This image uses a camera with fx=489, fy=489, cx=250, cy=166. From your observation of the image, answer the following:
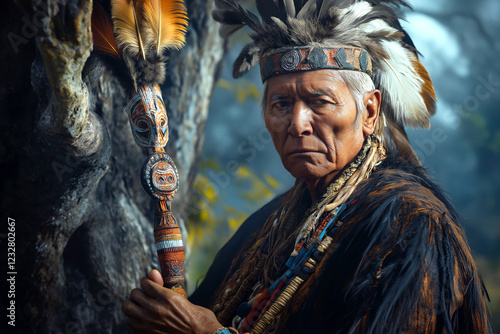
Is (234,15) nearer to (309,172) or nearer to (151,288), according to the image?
(309,172)

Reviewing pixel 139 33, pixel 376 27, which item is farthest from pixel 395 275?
pixel 139 33

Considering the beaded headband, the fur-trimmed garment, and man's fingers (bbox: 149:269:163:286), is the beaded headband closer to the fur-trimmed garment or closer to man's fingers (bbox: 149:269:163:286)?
the fur-trimmed garment

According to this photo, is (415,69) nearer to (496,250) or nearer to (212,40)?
(496,250)

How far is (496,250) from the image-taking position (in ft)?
8.61

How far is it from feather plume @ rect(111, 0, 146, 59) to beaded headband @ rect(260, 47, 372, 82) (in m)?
0.53

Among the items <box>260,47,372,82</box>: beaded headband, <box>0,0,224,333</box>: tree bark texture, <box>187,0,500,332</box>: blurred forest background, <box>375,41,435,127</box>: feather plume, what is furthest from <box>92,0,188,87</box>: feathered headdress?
<box>187,0,500,332</box>: blurred forest background

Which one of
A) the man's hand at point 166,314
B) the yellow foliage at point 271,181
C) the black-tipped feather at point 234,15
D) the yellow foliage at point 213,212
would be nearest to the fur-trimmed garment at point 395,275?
the man's hand at point 166,314

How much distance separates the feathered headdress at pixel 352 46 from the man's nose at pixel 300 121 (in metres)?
0.15

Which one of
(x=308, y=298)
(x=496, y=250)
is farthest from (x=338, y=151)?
(x=496, y=250)

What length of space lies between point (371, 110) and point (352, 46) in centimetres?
25

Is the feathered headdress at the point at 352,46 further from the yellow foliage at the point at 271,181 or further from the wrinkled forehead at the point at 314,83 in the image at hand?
the yellow foliage at the point at 271,181

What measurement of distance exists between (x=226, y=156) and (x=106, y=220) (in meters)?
1.63

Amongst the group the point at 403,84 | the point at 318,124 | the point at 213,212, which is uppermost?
the point at 403,84

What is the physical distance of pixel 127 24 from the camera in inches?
68.0
